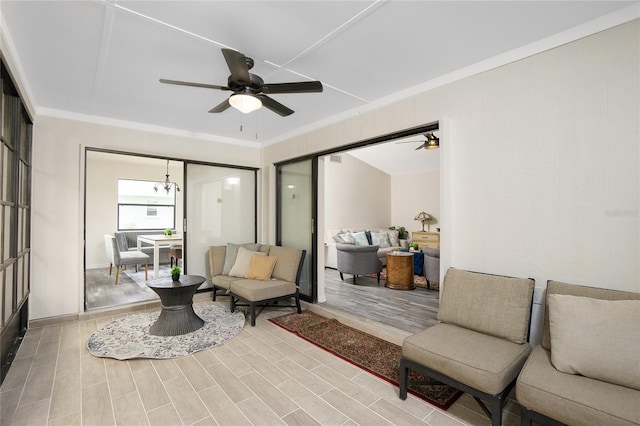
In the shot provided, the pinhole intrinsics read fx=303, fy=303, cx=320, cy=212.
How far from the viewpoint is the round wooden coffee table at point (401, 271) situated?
16.8 feet

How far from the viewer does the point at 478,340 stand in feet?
6.74

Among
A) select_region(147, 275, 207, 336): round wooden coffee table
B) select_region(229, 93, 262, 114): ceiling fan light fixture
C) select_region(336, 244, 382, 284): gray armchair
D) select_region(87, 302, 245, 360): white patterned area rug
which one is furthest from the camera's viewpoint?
select_region(336, 244, 382, 284): gray armchair

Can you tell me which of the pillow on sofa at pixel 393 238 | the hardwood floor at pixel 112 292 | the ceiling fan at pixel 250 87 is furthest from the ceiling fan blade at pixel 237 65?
the pillow on sofa at pixel 393 238

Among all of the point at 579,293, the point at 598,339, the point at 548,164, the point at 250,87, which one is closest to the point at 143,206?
the point at 250,87

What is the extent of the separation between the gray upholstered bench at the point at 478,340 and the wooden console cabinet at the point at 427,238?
5.53 m

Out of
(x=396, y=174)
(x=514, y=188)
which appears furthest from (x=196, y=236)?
(x=396, y=174)

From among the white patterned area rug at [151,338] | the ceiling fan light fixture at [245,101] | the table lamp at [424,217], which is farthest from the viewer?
the table lamp at [424,217]

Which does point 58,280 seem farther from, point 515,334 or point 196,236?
point 515,334

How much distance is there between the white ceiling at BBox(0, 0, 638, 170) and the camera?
6.23 feet

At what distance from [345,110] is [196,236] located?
115 inches

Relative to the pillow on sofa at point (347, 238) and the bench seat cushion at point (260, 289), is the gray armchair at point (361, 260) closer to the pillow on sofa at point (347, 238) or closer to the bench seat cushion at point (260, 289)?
the pillow on sofa at point (347, 238)

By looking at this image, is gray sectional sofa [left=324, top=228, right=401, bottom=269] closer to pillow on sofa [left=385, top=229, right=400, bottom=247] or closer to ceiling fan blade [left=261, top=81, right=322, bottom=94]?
pillow on sofa [left=385, top=229, right=400, bottom=247]

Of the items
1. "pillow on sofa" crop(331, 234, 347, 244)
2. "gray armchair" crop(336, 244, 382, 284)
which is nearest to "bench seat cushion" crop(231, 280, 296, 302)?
"gray armchair" crop(336, 244, 382, 284)

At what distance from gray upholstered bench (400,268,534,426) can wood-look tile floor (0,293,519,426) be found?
243mm
